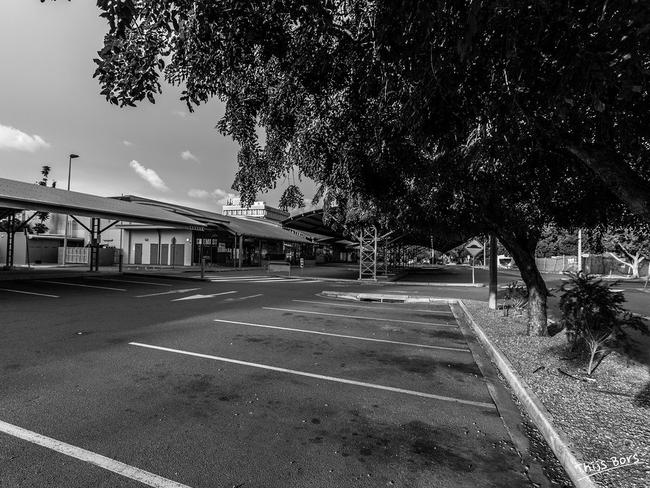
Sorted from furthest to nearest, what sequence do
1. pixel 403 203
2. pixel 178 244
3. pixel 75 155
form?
1. pixel 178 244
2. pixel 75 155
3. pixel 403 203

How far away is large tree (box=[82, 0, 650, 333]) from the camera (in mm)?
2682

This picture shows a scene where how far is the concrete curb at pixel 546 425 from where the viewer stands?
303 cm

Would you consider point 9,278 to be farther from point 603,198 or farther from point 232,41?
point 603,198

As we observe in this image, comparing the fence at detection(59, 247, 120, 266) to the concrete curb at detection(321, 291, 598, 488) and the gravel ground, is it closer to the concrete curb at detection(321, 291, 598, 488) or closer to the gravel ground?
the concrete curb at detection(321, 291, 598, 488)

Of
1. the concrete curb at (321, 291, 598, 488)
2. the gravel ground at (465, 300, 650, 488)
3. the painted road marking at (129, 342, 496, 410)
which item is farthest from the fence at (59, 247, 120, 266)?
the gravel ground at (465, 300, 650, 488)

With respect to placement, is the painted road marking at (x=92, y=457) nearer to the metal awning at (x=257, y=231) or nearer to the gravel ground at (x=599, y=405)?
the gravel ground at (x=599, y=405)

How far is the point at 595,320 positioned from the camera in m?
5.81

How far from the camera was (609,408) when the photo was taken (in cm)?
424

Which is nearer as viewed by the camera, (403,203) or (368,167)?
(368,167)

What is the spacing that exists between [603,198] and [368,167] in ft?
14.4

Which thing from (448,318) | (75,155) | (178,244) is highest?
(75,155)

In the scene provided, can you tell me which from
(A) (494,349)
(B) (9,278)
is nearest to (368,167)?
(A) (494,349)

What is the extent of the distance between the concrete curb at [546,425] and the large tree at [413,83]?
2.20 m

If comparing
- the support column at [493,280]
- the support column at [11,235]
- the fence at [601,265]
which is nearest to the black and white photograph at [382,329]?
the support column at [493,280]
